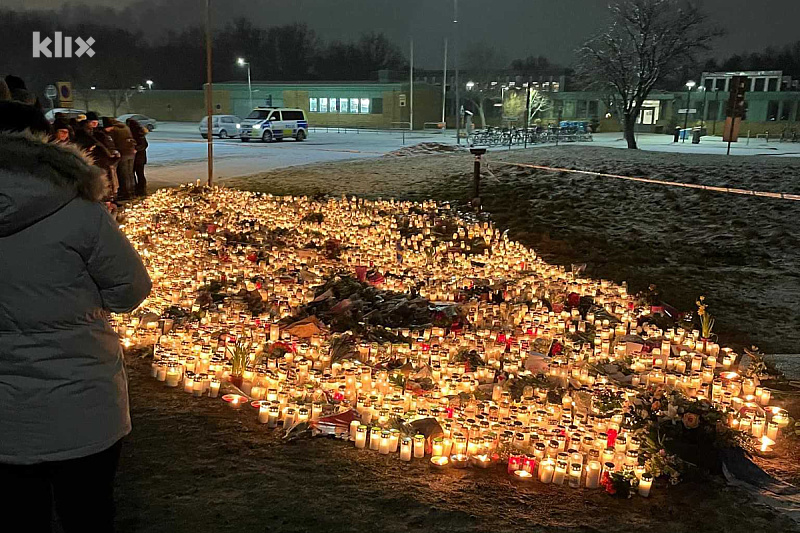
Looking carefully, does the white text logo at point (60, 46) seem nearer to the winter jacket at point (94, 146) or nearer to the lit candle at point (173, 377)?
the winter jacket at point (94, 146)

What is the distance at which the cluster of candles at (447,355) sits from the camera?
12.5 ft

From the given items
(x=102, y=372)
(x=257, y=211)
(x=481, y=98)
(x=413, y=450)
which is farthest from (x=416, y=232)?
(x=481, y=98)

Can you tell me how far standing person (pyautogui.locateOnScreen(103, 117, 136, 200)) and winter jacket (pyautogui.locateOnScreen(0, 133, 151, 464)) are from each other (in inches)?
470

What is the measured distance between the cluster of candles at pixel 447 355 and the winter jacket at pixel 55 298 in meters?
1.98

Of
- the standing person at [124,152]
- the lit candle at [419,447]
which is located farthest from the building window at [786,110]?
the lit candle at [419,447]

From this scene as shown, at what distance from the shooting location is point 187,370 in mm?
4754

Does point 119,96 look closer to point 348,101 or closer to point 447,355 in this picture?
point 348,101

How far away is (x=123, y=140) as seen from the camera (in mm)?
13328

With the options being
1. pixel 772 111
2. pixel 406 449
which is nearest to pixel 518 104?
pixel 772 111

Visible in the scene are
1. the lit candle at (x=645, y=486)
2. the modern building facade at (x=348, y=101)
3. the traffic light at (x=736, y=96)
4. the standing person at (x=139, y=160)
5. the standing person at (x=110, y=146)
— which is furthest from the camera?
the modern building facade at (x=348, y=101)

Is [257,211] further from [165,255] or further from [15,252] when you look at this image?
[15,252]

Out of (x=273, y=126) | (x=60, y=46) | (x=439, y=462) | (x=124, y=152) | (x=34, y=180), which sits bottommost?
(x=439, y=462)

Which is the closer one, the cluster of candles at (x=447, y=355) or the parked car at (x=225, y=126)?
the cluster of candles at (x=447, y=355)

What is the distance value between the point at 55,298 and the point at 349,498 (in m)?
1.79
